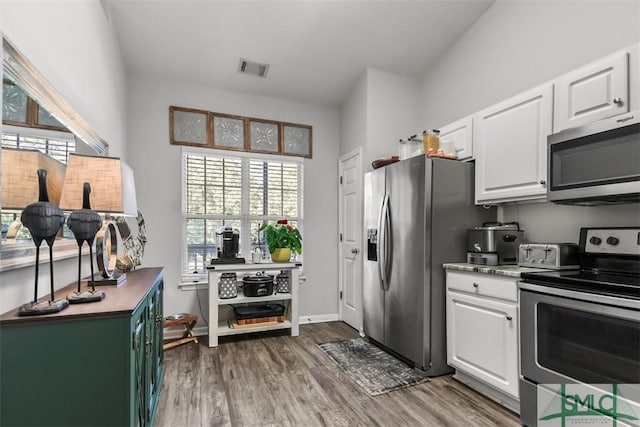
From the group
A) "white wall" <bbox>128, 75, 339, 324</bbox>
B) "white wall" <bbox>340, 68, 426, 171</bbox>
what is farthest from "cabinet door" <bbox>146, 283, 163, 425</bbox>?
"white wall" <bbox>340, 68, 426, 171</bbox>

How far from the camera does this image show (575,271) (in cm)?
206

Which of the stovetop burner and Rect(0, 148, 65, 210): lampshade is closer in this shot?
Rect(0, 148, 65, 210): lampshade

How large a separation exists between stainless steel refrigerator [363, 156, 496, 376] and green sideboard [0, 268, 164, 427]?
2015 millimetres

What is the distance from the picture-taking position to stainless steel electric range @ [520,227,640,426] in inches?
58.2

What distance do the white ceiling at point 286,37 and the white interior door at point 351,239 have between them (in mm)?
1064

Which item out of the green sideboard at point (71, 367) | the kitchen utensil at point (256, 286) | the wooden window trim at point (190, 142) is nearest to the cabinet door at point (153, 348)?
the green sideboard at point (71, 367)

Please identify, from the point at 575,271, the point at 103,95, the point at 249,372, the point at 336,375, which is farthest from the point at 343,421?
the point at 103,95

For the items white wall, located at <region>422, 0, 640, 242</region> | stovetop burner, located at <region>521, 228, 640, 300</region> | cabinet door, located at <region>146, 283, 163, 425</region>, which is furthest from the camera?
white wall, located at <region>422, 0, 640, 242</region>

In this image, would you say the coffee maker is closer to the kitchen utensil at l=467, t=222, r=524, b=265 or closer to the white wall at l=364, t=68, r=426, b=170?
the white wall at l=364, t=68, r=426, b=170

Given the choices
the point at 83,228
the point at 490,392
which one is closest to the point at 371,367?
the point at 490,392

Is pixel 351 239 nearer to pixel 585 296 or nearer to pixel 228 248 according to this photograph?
pixel 228 248

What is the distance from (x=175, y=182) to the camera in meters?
3.59

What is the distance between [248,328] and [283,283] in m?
0.59

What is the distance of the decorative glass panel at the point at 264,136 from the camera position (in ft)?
12.9
